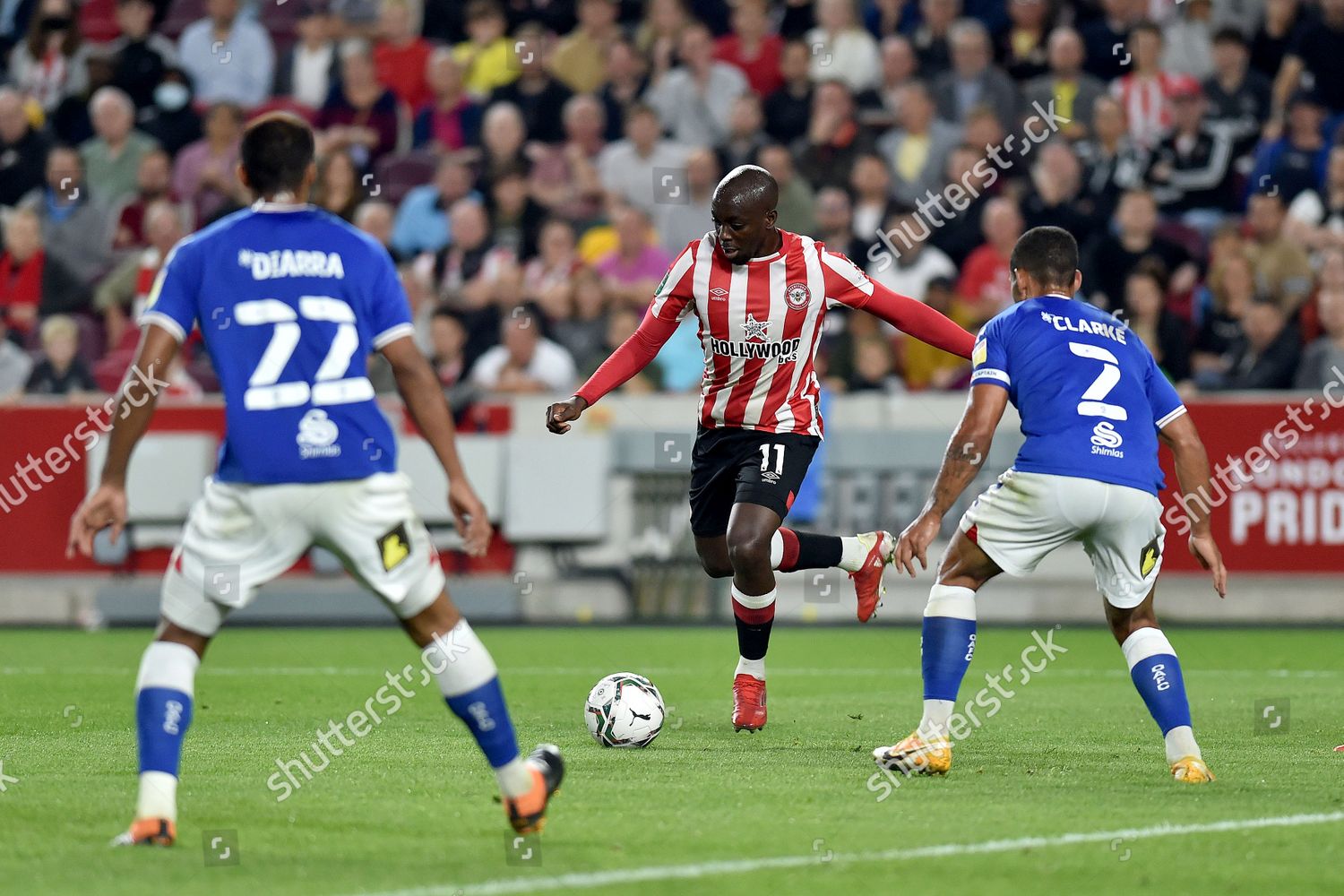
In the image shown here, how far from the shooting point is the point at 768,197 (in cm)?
845

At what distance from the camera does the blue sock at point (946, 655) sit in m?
6.99

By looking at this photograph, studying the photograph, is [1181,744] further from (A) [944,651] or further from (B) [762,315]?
(B) [762,315]

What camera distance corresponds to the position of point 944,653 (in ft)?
23.0

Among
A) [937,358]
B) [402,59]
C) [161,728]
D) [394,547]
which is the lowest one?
[161,728]

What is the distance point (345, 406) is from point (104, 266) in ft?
45.9

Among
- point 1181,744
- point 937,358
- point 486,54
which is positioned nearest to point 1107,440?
point 1181,744

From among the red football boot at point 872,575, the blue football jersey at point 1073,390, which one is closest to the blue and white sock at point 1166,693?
the blue football jersey at point 1073,390

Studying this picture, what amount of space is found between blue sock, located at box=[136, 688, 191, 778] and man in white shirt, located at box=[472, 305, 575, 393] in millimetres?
10614

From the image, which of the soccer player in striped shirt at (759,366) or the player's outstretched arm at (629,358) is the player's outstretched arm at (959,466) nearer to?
the soccer player in striped shirt at (759,366)

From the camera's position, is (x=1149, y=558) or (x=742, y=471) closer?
(x=1149, y=558)

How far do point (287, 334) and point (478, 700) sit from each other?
3.87ft

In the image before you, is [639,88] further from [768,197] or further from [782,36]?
[768,197]

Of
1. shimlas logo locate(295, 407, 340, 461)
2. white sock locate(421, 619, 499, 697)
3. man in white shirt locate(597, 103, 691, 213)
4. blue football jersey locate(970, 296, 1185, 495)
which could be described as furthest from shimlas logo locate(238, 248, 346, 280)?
man in white shirt locate(597, 103, 691, 213)

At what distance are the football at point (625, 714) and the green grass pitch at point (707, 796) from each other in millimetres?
101
